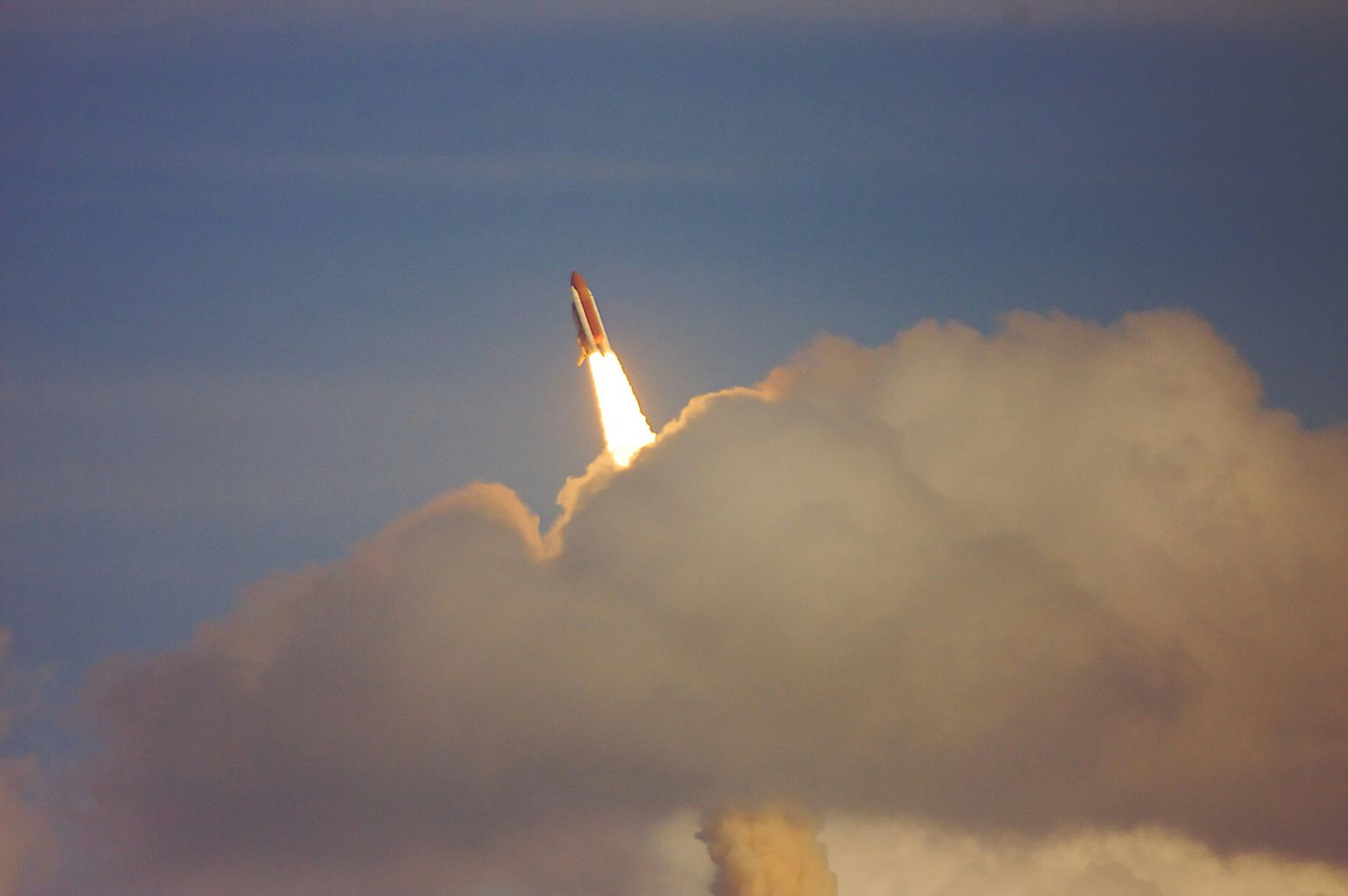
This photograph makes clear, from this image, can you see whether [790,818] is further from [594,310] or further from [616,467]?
[594,310]

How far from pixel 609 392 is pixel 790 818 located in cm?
3862

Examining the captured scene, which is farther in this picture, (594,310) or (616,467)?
(616,467)

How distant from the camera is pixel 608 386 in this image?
155625mm

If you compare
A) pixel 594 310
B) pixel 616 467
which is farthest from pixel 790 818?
pixel 594 310

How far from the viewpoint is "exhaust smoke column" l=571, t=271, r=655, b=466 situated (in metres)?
148

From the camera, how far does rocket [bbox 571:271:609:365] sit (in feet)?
483

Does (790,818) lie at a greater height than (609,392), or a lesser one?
lesser

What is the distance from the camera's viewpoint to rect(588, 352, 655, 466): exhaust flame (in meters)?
152

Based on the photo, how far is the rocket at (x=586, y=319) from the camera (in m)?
147

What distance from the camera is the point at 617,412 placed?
160750 mm

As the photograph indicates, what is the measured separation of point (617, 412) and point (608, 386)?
5.40m

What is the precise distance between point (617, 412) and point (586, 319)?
1405 centimetres

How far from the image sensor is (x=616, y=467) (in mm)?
171375

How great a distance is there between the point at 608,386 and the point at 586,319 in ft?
28.6
